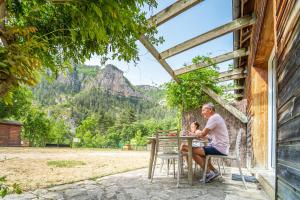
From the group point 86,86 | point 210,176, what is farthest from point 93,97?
point 210,176

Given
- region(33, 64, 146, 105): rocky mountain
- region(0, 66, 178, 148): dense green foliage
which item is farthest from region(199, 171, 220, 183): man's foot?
region(33, 64, 146, 105): rocky mountain

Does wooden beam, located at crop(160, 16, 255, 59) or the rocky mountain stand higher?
the rocky mountain

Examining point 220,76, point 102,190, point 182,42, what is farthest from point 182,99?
point 102,190

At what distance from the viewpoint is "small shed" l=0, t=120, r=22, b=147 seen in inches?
952

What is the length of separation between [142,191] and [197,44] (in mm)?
3144

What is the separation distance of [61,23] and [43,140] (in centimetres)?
3031

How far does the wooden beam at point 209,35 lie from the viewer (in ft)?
14.6

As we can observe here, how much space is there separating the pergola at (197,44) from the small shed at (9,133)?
74.9ft

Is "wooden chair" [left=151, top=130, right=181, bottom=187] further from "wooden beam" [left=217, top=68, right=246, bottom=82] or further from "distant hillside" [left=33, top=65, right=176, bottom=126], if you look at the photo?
"distant hillside" [left=33, top=65, right=176, bottom=126]

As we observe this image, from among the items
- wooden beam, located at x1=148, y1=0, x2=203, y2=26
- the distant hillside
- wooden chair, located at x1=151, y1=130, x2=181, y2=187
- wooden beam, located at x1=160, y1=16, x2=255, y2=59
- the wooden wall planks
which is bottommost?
wooden chair, located at x1=151, y1=130, x2=181, y2=187

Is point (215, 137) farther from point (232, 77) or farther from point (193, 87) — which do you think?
point (232, 77)

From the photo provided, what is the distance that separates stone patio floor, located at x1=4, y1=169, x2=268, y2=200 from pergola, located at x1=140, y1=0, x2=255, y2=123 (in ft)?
7.18

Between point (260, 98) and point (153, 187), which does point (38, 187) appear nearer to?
point (153, 187)

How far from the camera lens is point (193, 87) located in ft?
24.5
